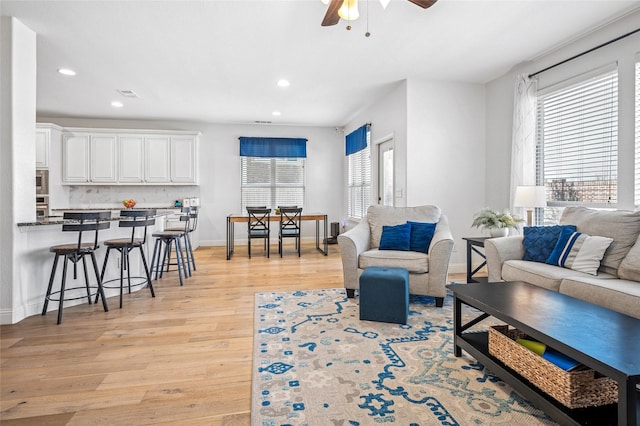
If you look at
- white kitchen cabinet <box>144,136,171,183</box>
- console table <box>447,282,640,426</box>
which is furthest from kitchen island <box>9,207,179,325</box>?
white kitchen cabinet <box>144,136,171,183</box>

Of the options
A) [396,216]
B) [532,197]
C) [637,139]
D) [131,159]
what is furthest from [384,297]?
[131,159]

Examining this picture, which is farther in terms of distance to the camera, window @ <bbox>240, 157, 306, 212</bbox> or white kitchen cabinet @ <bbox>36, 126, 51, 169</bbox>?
window @ <bbox>240, 157, 306, 212</bbox>

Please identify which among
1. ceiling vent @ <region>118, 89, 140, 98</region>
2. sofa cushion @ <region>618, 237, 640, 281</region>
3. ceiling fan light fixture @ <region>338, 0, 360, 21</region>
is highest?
ceiling vent @ <region>118, 89, 140, 98</region>

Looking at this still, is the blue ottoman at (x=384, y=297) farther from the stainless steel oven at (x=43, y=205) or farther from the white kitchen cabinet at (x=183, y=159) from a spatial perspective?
the stainless steel oven at (x=43, y=205)

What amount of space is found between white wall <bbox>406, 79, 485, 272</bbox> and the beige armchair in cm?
82

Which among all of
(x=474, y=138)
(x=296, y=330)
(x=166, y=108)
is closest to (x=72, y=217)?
(x=296, y=330)

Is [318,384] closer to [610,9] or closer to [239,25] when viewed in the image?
[239,25]

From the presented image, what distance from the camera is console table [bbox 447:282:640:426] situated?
47.6 inches

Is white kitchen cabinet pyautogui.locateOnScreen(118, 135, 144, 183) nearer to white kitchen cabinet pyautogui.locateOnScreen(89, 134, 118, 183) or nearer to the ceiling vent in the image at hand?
white kitchen cabinet pyautogui.locateOnScreen(89, 134, 118, 183)

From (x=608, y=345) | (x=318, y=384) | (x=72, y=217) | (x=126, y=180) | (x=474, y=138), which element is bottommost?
(x=318, y=384)

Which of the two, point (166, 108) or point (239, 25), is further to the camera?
point (166, 108)

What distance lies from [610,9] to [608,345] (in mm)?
3063

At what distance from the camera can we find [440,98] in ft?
15.7

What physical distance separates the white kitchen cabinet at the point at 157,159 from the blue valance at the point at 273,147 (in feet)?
4.96
